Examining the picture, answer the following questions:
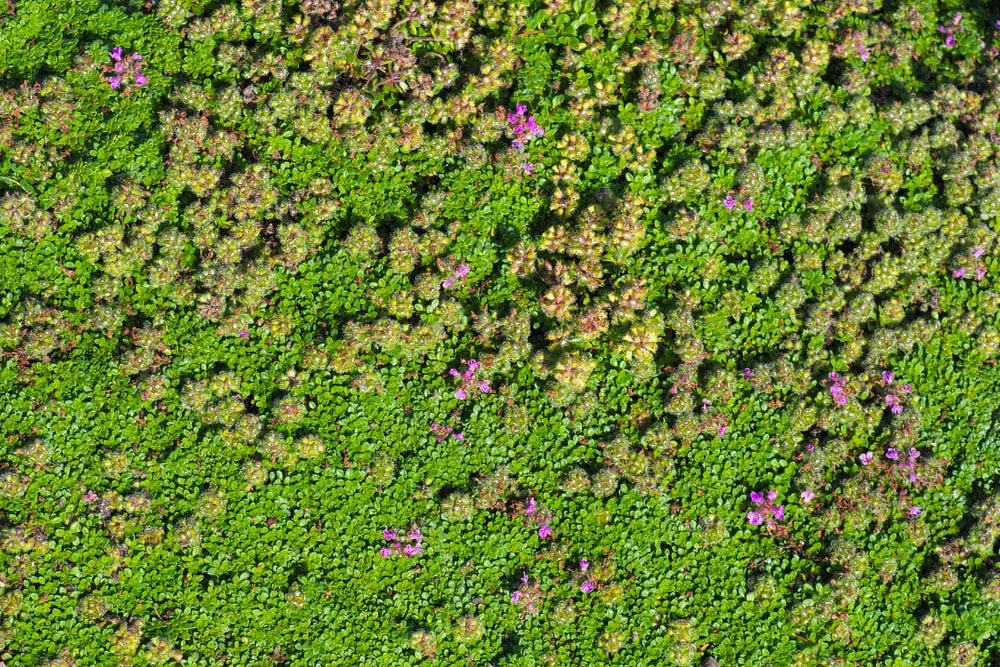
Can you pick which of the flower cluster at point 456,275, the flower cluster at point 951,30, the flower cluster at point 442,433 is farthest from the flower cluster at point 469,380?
the flower cluster at point 951,30

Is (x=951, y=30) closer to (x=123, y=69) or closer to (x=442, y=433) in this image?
(x=442, y=433)

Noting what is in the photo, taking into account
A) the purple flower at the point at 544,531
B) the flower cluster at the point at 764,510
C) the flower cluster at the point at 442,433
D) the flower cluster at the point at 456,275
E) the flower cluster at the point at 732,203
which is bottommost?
the flower cluster at the point at 764,510

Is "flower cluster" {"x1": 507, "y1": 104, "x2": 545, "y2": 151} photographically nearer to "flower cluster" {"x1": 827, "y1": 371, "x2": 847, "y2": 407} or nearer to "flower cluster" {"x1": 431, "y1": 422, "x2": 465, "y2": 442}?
"flower cluster" {"x1": 431, "y1": 422, "x2": 465, "y2": 442}

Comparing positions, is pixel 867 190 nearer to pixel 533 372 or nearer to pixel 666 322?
pixel 666 322

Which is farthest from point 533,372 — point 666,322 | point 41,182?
point 41,182

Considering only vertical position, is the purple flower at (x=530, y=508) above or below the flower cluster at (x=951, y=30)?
below

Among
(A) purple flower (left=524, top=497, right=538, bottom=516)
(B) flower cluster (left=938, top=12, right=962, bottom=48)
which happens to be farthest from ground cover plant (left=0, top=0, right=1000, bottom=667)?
(B) flower cluster (left=938, top=12, right=962, bottom=48)

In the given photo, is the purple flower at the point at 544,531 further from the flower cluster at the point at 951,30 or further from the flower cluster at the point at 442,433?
the flower cluster at the point at 951,30

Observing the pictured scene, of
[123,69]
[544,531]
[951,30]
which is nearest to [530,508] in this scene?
[544,531]
